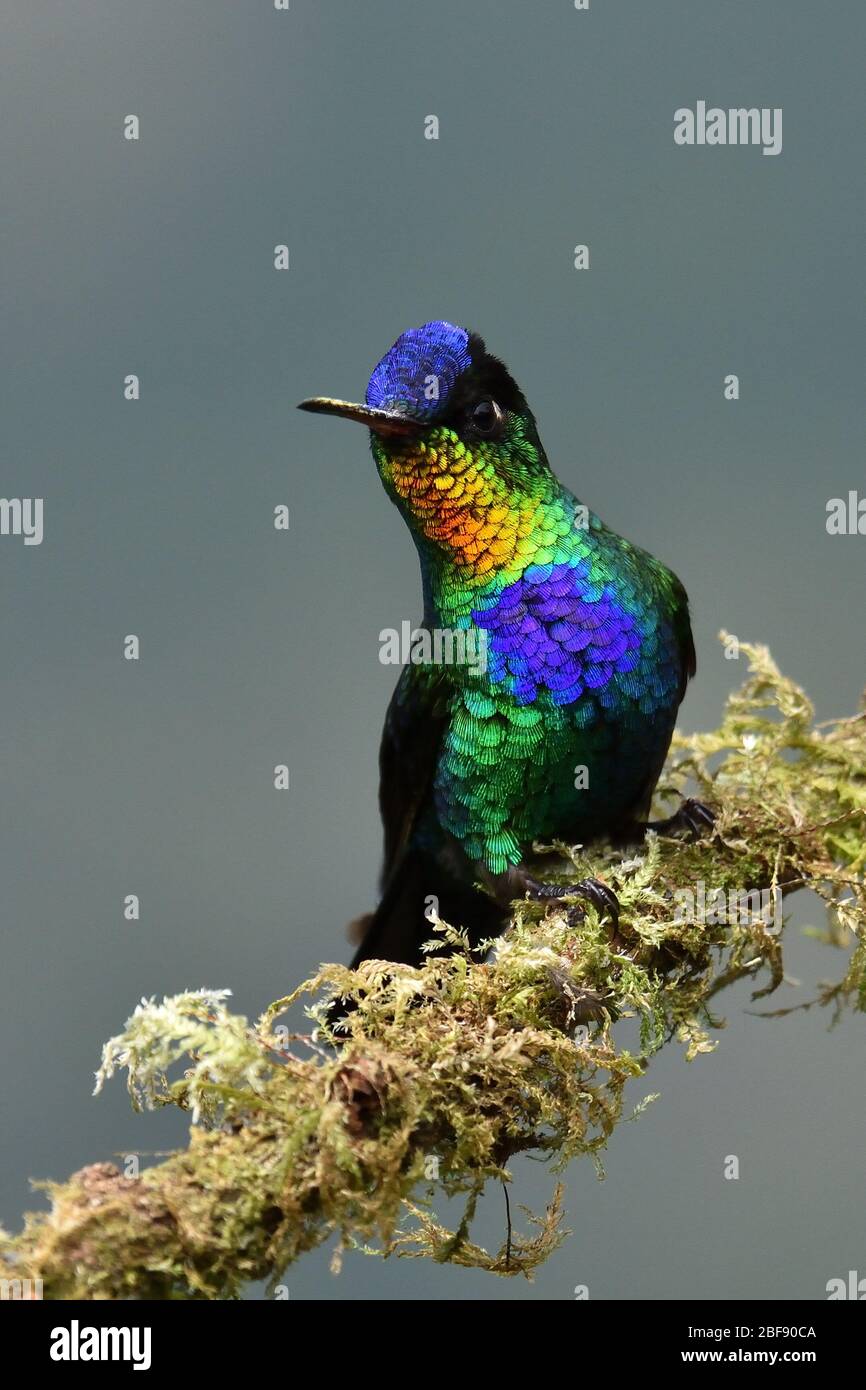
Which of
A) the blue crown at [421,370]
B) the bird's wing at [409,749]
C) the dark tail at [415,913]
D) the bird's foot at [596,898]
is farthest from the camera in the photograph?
the dark tail at [415,913]

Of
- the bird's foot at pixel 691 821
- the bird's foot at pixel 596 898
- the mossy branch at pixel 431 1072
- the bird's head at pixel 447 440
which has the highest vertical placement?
the bird's head at pixel 447 440

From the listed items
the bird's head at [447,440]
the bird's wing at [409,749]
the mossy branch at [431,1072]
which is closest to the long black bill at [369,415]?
the bird's head at [447,440]

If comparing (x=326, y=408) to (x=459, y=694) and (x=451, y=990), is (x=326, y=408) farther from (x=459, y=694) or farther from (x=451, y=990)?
(x=451, y=990)

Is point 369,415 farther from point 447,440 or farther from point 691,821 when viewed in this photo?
point 691,821

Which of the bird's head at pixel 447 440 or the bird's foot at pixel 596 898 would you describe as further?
the bird's head at pixel 447 440

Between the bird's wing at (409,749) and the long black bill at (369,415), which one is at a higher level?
the long black bill at (369,415)

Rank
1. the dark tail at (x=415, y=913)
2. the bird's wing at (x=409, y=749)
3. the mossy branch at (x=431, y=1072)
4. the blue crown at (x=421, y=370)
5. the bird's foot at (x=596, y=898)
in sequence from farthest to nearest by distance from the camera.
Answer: the dark tail at (x=415, y=913), the bird's wing at (x=409, y=749), the blue crown at (x=421, y=370), the bird's foot at (x=596, y=898), the mossy branch at (x=431, y=1072)

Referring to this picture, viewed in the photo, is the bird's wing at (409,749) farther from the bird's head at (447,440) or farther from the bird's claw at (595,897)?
the bird's claw at (595,897)
